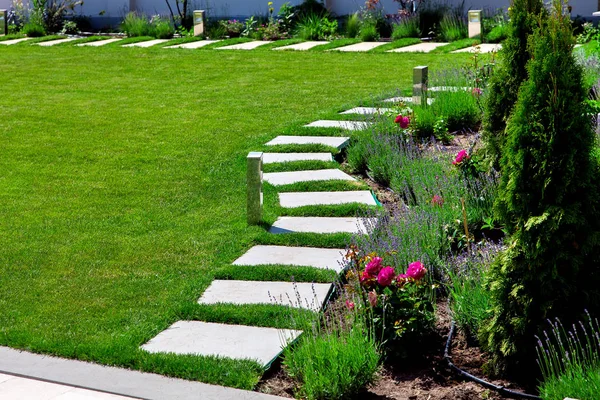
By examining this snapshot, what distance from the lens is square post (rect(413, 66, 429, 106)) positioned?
9670mm

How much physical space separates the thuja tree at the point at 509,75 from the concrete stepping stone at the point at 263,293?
213cm

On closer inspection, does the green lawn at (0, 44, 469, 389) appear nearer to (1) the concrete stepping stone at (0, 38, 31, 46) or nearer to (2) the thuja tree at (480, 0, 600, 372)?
(2) the thuja tree at (480, 0, 600, 372)

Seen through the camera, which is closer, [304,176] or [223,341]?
[223,341]

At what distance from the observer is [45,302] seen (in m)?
5.54

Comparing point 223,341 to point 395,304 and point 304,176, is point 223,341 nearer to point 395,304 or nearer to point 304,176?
point 395,304

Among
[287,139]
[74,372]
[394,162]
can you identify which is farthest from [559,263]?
[287,139]

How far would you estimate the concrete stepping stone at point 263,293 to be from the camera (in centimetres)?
536

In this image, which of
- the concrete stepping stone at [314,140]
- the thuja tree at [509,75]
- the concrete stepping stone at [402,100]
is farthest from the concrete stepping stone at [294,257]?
the concrete stepping stone at [402,100]

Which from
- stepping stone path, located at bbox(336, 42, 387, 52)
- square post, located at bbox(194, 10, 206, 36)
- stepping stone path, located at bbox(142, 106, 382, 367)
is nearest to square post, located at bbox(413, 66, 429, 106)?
stepping stone path, located at bbox(142, 106, 382, 367)

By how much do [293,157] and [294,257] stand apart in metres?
2.78

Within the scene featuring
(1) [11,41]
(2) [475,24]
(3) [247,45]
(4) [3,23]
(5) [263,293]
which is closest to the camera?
(5) [263,293]

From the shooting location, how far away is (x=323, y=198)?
7539 mm

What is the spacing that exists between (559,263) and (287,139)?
5.48 m

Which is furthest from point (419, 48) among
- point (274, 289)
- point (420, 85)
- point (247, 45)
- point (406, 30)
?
point (274, 289)
